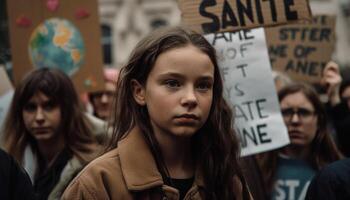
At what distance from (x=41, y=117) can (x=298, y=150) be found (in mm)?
1380

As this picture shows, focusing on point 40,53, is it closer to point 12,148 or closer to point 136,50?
point 12,148

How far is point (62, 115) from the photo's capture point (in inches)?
160

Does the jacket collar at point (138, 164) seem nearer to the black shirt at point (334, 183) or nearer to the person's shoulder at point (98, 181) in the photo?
the person's shoulder at point (98, 181)

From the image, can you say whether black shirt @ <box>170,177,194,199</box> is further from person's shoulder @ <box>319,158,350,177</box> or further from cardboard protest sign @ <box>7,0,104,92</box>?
cardboard protest sign @ <box>7,0,104,92</box>

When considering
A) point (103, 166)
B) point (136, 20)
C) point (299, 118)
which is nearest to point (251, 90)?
point (299, 118)

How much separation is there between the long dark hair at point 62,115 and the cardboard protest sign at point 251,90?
78 centimetres

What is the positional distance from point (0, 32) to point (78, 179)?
4.95 meters

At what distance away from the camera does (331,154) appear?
4.23 metres

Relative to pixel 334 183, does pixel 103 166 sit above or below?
above

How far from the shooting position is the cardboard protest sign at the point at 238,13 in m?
3.90

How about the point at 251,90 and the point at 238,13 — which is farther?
the point at 251,90

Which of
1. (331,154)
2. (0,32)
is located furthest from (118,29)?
(331,154)

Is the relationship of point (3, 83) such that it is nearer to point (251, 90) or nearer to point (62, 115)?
point (62, 115)

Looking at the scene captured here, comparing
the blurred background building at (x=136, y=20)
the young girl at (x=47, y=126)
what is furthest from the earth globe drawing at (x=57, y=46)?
the blurred background building at (x=136, y=20)
